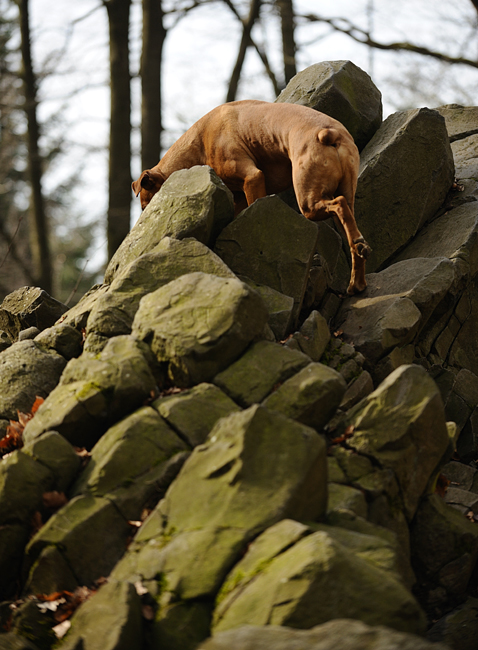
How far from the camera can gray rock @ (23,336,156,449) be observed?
13.8 ft

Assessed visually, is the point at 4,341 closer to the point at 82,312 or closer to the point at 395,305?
the point at 82,312

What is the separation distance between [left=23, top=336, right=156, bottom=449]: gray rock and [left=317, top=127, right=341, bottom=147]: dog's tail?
121 inches

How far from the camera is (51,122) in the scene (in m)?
18.0

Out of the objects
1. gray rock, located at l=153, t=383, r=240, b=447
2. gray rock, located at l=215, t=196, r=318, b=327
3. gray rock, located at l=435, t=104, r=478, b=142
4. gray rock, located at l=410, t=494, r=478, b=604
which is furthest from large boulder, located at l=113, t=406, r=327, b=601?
gray rock, located at l=435, t=104, r=478, b=142


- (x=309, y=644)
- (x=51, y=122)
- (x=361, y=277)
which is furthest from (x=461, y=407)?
(x=51, y=122)

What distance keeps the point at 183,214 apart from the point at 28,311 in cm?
209

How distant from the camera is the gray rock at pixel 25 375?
4.94m

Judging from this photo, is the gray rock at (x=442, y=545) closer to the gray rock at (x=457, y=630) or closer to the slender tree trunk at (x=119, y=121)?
the gray rock at (x=457, y=630)

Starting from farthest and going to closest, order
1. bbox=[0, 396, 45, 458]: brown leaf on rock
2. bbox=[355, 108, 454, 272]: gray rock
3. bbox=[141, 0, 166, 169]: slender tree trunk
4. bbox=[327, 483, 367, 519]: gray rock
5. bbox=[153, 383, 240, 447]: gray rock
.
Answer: bbox=[141, 0, 166, 169]: slender tree trunk, bbox=[355, 108, 454, 272]: gray rock, bbox=[0, 396, 45, 458]: brown leaf on rock, bbox=[153, 383, 240, 447]: gray rock, bbox=[327, 483, 367, 519]: gray rock

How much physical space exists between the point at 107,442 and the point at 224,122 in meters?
4.57

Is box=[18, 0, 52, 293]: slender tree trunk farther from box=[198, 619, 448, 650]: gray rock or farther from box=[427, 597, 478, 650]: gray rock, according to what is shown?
box=[198, 619, 448, 650]: gray rock

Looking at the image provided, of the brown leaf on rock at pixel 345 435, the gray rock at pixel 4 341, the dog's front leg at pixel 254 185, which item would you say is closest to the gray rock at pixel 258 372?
the brown leaf on rock at pixel 345 435

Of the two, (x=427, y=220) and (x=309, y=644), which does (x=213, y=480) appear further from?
(x=427, y=220)

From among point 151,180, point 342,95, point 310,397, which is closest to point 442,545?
point 310,397
